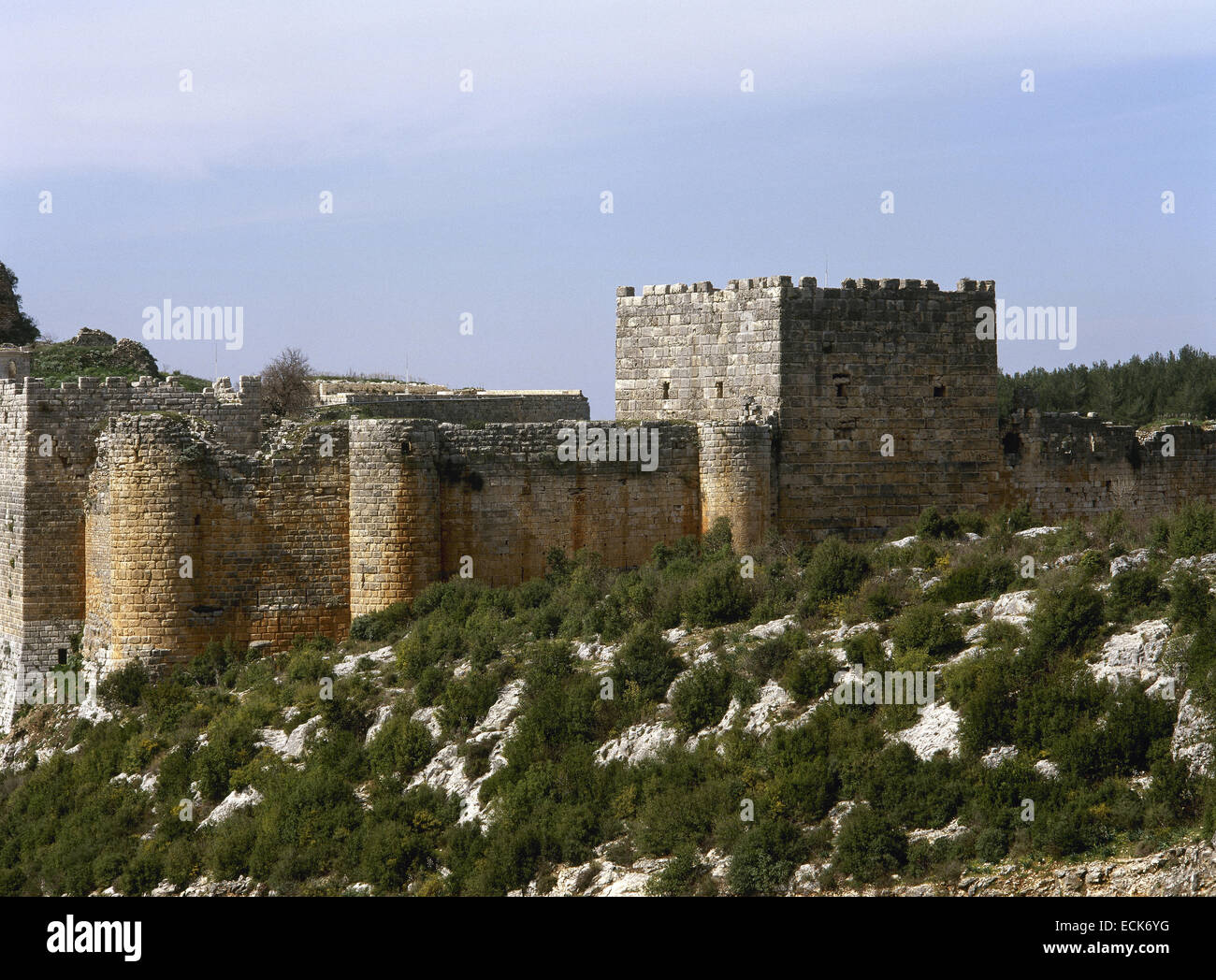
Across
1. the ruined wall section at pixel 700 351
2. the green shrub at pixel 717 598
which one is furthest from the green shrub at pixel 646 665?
the ruined wall section at pixel 700 351

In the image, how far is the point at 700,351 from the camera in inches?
1061

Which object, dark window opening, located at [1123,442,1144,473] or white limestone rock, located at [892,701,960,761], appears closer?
white limestone rock, located at [892,701,960,761]

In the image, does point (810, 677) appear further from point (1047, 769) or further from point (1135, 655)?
point (1135, 655)

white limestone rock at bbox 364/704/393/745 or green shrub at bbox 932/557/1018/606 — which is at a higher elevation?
green shrub at bbox 932/557/1018/606

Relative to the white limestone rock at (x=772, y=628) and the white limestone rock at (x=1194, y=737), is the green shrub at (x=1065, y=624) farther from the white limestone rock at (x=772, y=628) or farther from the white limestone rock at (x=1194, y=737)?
the white limestone rock at (x=772, y=628)

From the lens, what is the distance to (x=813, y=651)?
20.8 m

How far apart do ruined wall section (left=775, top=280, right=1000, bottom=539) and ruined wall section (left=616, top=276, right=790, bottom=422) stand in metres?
0.32

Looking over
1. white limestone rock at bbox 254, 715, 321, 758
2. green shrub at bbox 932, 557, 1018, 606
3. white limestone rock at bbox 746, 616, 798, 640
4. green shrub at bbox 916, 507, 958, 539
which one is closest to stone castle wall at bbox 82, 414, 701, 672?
white limestone rock at bbox 254, 715, 321, 758

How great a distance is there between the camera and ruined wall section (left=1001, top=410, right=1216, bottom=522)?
2788cm

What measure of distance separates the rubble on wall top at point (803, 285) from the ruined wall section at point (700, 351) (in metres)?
0.02

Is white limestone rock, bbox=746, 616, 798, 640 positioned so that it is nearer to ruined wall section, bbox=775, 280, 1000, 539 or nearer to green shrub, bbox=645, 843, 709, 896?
green shrub, bbox=645, 843, 709, 896

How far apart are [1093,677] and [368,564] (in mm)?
10887
